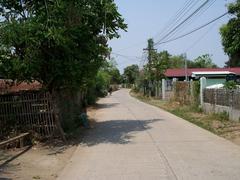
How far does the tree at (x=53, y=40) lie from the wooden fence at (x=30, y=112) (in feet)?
2.05

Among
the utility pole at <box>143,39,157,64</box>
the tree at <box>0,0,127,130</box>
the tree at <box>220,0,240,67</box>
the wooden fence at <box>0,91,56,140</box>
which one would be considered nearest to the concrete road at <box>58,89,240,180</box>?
the wooden fence at <box>0,91,56,140</box>

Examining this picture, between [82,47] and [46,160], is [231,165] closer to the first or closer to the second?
[46,160]

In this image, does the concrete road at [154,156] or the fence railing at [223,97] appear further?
the fence railing at [223,97]

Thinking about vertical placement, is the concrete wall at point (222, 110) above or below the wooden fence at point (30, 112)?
below

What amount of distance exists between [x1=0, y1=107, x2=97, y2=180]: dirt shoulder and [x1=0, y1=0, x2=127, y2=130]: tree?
2539mm

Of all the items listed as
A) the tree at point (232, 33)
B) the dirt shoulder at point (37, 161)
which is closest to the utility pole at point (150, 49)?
the tree at point (232, 33)

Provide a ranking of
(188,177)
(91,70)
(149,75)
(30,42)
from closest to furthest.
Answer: (188,177), (30,42), (91,70), (149,75)

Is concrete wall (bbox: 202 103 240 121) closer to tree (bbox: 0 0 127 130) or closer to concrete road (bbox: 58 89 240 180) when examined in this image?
concrete road (bbox: 58 89 240 180)

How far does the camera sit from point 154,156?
12.5 m

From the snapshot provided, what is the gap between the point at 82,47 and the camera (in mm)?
17047

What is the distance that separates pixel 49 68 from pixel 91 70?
1.82 m

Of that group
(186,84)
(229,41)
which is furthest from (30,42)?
(186,84)

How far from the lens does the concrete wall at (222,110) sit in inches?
848

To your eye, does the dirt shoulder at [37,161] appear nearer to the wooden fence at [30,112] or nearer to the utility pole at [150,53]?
the wooden fence at [30,112]
